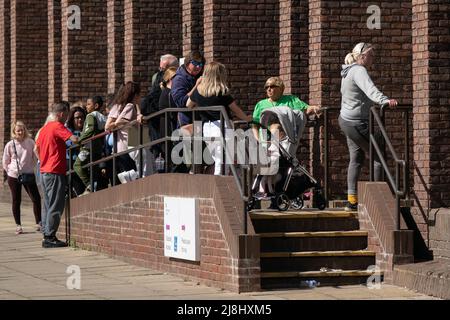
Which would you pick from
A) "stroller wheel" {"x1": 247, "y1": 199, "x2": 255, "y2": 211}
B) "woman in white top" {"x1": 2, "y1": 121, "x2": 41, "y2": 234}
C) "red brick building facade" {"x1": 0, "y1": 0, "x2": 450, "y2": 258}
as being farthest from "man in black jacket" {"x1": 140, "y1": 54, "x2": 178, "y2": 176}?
"woman in white top" {"x1": 2, "y1": 121, "x2": 41, "y2": 234}

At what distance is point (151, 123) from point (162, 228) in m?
1.84

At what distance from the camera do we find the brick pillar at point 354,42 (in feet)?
61.0

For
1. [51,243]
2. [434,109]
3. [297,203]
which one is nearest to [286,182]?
[297,203]

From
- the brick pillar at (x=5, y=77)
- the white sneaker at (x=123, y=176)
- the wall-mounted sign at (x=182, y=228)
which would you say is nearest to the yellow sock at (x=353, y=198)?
the wall-mounted sign at (x=182, y=228)

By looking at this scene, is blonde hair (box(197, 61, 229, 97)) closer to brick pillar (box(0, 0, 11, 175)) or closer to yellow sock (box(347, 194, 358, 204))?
yellow sock (box(347, 194, 358, 204))

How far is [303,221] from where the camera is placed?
15.4 metres

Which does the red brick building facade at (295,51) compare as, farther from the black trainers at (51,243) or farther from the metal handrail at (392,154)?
the black trainers at (51,243)

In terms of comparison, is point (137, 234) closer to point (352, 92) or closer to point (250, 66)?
point (352, 92)

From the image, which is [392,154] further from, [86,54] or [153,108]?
[86,54]

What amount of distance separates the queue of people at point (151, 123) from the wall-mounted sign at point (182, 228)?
574mm

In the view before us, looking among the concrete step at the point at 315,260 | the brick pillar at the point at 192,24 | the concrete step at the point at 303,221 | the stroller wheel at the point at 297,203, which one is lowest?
the concrete step at the point at 315,260

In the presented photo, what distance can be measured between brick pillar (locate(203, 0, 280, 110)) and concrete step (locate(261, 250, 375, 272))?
706 cm

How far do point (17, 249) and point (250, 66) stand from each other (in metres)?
4.80
